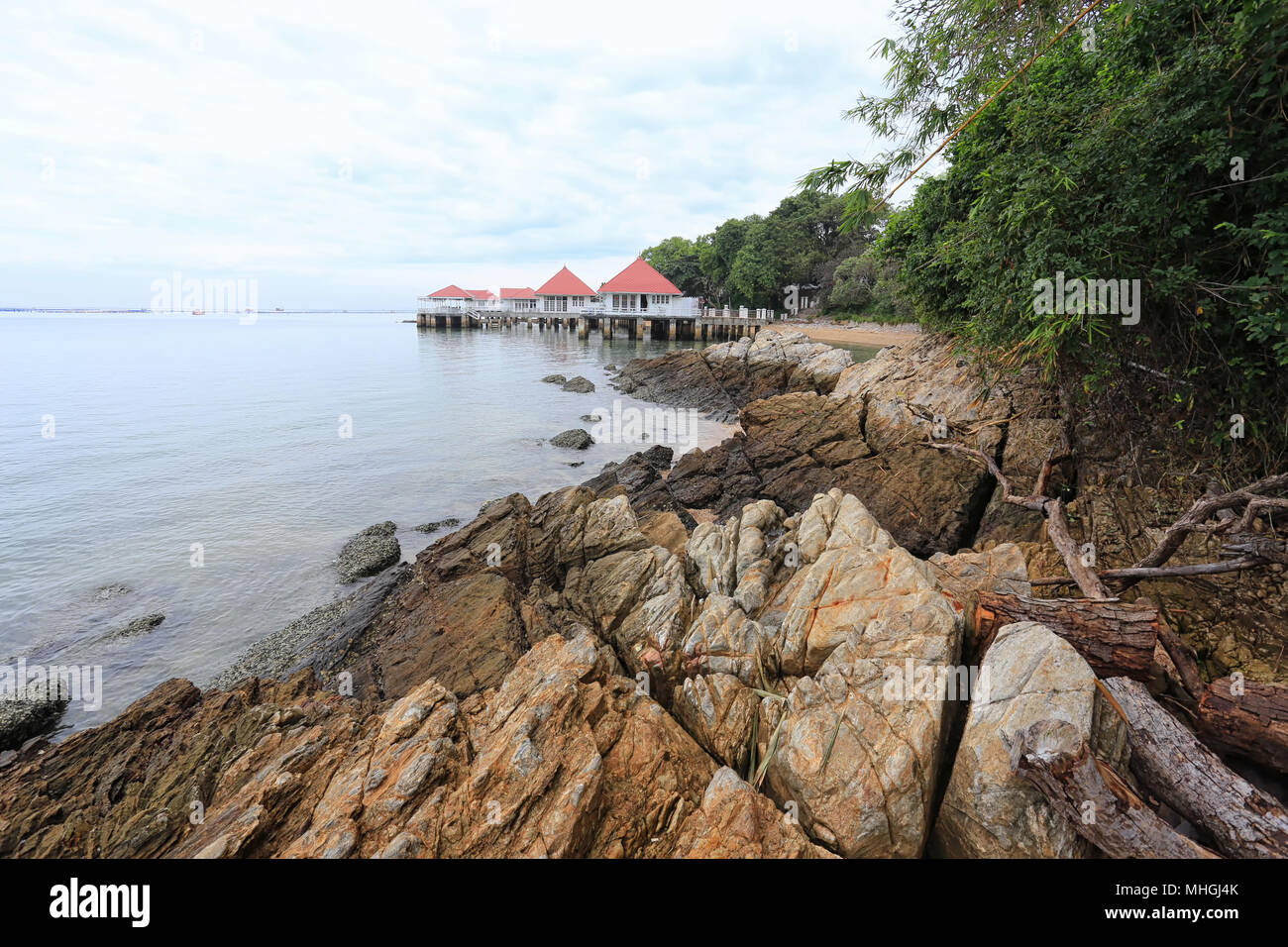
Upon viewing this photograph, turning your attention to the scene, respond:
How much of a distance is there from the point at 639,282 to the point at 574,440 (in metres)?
43.2

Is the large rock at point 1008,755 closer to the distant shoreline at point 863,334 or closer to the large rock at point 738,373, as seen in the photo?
the large rock at point 738,373

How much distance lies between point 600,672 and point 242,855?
2952 millimetres

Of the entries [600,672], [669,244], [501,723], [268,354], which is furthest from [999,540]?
[669,244]

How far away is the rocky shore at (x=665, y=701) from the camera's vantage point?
394cm

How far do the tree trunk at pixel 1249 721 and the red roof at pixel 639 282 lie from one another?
58054mm

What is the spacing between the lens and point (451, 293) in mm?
94562

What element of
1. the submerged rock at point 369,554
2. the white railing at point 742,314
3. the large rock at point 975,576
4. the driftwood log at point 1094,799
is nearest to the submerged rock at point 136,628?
the submerged rock at point 369,554

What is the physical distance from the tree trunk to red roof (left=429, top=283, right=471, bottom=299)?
102 metres

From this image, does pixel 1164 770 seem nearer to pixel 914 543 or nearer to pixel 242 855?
pixel 914 543

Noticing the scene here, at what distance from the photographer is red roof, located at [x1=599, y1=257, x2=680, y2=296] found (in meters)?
58.8

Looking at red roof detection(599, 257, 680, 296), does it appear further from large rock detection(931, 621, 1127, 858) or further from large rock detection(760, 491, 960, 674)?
large rock detection(931, 621, 1127, 858)

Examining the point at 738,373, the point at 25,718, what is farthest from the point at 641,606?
the point at 738,373

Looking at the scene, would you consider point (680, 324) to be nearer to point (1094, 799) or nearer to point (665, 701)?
point (665, 701)
